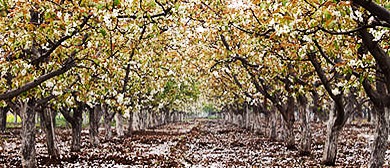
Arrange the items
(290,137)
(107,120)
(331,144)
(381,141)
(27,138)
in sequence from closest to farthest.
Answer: (381,141), (27,138), (331,144), (290,137), (107,120)

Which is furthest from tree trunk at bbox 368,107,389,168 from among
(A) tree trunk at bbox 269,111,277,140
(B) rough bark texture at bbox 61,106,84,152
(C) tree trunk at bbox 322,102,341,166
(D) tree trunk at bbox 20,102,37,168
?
(A) tree trunk at bbox 269,111,277,140

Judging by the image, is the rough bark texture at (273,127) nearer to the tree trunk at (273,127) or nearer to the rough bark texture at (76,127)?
the tree trunk at (273,127)

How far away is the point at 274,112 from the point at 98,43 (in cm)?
2325

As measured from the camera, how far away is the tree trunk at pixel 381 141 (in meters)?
11.6

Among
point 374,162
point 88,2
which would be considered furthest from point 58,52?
point 374,162

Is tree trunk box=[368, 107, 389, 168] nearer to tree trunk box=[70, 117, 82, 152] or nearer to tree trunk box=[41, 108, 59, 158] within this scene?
tree trunk box=[41, 108, 59, 158]

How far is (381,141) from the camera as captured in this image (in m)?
11.8

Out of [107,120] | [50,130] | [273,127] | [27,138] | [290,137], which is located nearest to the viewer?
[27,138]

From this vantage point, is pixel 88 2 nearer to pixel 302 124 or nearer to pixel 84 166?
pixel 84 166

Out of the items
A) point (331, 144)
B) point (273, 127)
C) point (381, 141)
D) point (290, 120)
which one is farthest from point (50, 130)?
point (273, 127)

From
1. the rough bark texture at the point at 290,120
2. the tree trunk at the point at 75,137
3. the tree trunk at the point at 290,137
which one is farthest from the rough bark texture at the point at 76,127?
the tree trunk at the point at 290,137

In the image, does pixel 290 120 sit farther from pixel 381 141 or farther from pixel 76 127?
pixel 76 127

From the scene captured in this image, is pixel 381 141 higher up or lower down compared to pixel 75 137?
higher up

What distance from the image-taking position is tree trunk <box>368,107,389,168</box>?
11.6m
